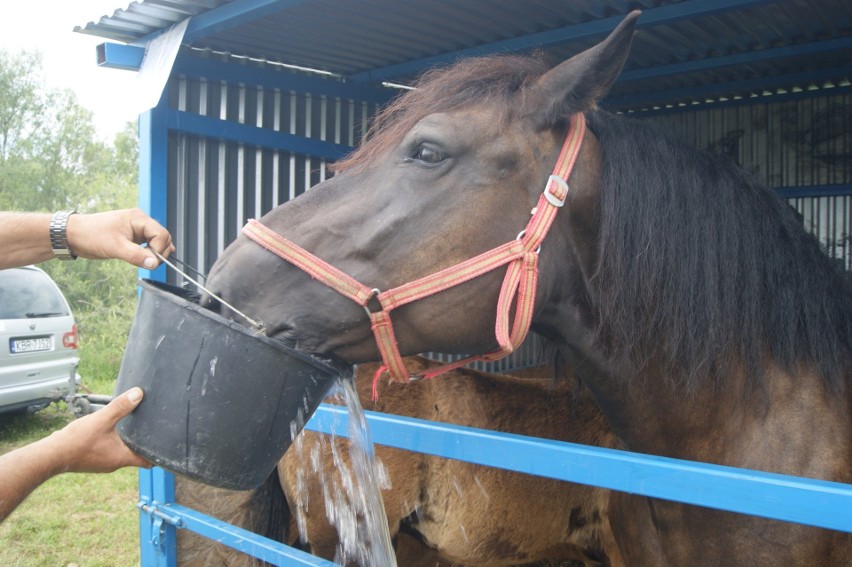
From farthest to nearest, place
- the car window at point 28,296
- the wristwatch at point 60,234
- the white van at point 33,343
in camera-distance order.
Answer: the car window at point 28,296 → the white van at point 33,343 → the wristwatch at point 60,234

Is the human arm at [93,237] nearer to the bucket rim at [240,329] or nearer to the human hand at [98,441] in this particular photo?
the bucket rim at [240,329]

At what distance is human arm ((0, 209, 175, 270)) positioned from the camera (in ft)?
5.53

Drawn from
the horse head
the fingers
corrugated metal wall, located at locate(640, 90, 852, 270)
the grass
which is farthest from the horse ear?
the grass

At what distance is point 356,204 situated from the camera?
1603mm

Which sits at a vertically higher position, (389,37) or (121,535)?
(389,37)

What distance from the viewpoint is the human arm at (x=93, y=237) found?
5.53 ft

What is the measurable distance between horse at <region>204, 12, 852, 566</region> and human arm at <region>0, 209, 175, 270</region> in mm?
244

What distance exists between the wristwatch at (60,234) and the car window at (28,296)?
6.30 m

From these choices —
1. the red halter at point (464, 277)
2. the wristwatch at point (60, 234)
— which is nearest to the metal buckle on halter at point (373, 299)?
the red halter at point (464, 277)

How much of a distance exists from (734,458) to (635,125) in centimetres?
97

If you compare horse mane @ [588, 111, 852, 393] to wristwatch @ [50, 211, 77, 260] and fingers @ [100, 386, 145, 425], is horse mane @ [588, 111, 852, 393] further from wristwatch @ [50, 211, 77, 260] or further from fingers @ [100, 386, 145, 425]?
wristwatch @ [50, 211, 77, 260]

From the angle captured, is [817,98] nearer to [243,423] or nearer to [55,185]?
[243,423]

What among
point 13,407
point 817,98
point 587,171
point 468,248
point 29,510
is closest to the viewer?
point 468,248

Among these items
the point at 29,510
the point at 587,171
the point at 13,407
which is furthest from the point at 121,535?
the point at 587,171
